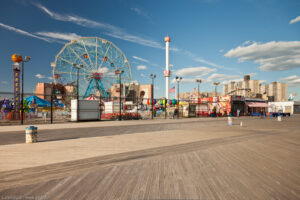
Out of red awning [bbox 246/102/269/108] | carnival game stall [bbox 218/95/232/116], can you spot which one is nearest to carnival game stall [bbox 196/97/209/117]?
carnival game stall [bbox 218/95/232/116]

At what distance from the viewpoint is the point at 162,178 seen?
432 cm

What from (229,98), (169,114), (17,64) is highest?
(17,64)

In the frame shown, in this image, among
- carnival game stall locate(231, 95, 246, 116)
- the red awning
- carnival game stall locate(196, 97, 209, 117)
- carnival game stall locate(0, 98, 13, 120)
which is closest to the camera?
carnival game stall locate(0, 98, 13, 120)

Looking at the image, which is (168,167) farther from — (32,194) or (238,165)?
(32,194)

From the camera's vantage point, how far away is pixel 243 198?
10.9 feet

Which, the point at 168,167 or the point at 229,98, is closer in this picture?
the point at 168,167

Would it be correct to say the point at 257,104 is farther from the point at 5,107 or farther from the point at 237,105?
the point at 5,107

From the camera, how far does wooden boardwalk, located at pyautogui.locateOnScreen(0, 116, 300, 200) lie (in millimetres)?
3506

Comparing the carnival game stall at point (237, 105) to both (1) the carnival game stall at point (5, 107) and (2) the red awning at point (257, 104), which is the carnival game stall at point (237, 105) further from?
(1) the carnival game stall at point (5, 107)

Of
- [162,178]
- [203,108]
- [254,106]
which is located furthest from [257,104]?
[162,178]

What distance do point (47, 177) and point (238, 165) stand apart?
534 centimetres

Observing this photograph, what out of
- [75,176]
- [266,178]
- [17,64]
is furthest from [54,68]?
[266,178]

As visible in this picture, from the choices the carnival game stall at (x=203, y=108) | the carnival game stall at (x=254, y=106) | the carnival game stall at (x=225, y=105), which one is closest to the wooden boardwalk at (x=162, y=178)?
the carnival game stall at (x=203, y=108)

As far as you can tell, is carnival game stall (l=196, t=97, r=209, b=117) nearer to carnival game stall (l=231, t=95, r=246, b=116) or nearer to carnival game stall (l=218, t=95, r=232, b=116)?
carnival game stall (l=218, t=95, r=232, b=116)
